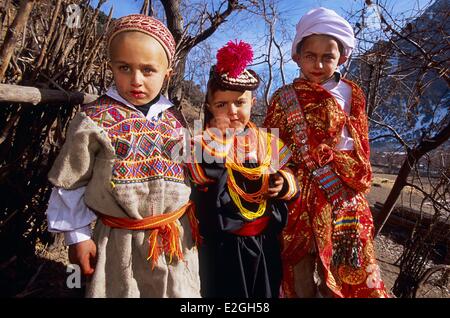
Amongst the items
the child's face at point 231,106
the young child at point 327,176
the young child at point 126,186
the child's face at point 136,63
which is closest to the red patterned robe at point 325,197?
the young child at point 327,176

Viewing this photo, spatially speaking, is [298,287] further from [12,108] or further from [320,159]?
[12,108]

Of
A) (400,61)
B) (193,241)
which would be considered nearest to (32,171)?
(193,241)

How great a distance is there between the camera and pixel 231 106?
4.97ft

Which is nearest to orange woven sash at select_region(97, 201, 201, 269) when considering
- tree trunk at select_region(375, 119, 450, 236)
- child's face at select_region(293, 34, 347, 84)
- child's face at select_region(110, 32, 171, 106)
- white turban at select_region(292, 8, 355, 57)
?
child's face at select_region(110, 32, 171, 106)

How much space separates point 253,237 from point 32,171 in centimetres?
155

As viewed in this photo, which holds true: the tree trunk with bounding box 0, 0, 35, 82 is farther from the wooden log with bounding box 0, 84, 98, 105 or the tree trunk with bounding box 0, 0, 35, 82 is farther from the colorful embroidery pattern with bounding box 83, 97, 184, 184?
the colorful embroidery pattern with bounding box 83, 97, 184, 184

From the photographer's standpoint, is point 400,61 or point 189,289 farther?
point 400,61

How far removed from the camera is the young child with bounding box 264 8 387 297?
178 centimetres

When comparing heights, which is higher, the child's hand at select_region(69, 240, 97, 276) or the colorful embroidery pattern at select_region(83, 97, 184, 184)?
the colorful embroidery pattern at select_region(83, 97, 184, 184)

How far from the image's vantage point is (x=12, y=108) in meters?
1.80

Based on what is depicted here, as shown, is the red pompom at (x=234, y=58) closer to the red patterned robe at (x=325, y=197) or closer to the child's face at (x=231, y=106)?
the child's face at (x=231, y=106)

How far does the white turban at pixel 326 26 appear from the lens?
173cm

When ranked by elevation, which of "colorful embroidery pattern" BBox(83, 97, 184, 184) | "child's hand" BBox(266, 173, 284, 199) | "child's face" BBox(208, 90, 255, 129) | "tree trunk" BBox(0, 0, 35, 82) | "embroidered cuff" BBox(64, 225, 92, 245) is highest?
"tree trunk" BBox(0, 0, 35, 82)

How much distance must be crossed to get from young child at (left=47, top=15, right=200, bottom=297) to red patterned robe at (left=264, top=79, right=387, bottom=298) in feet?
2.32
